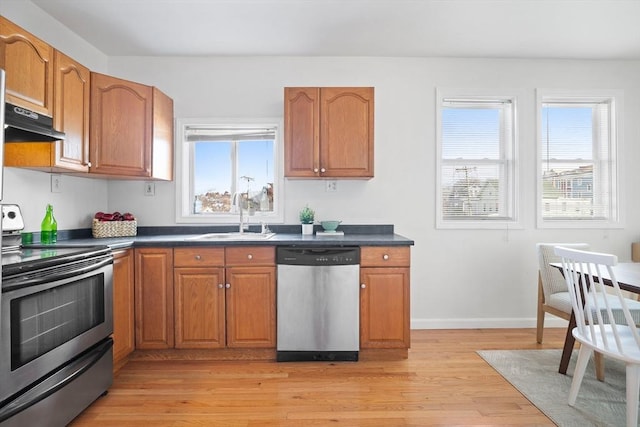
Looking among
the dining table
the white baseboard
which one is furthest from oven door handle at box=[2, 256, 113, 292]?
the dining table

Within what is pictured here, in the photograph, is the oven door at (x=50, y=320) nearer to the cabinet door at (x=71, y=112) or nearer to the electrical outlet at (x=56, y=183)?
the cabinet door at (x=71, y=112)

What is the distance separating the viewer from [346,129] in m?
3.04

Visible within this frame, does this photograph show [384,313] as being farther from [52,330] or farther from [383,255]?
[52,330]

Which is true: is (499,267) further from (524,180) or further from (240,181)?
(240,181)

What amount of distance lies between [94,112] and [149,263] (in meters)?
1.20

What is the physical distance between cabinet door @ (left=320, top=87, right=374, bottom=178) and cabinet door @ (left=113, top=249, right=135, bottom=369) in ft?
5.37

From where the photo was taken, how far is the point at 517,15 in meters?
2.76

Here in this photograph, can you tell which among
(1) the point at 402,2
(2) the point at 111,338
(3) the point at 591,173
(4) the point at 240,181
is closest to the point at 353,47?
(1) the point at 402,2

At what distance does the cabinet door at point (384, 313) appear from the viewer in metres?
2.74

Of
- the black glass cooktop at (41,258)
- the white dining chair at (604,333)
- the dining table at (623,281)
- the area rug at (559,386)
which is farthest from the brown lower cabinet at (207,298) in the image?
the dining table at (623,281)

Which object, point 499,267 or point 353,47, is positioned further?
point 499,267

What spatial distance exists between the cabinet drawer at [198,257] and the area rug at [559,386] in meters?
2.16

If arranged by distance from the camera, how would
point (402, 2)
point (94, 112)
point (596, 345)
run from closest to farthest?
point (596, 345), point (402, 2), point (94, 112)

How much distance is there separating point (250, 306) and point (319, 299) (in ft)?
1.71
